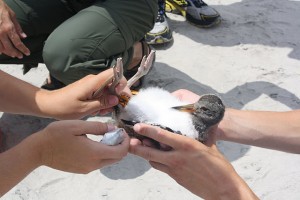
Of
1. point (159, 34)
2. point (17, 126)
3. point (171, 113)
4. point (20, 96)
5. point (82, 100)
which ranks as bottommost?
point (17, 126)

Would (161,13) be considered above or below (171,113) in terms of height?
below

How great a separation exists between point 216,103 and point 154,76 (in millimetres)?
1276

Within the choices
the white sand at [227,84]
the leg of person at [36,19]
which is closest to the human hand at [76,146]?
the white sand at [227,84]

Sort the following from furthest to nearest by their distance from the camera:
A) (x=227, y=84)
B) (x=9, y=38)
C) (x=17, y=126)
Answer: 1. (x=227, y=84)
2. (x=17, y=126)
3. (x=9, y=38)

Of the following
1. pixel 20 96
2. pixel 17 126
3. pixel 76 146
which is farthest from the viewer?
pixel 17 126

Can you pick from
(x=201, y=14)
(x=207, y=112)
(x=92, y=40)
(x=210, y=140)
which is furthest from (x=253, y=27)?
(x=207, y=112)

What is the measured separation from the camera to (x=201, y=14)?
280 centimetres

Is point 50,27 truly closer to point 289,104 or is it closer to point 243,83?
point 243,83

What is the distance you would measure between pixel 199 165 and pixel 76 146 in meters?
0.33

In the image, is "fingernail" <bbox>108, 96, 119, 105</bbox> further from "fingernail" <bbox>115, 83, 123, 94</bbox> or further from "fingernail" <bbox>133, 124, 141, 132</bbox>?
"fingernail" <bbox>133, 124, 141, 132</bbox>

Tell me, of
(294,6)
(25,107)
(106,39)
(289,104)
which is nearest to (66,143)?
(25,107)

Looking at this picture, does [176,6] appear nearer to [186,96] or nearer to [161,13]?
[161,13]

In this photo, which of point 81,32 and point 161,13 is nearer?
point 81,32

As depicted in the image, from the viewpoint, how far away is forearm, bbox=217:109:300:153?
1389 millimetres
